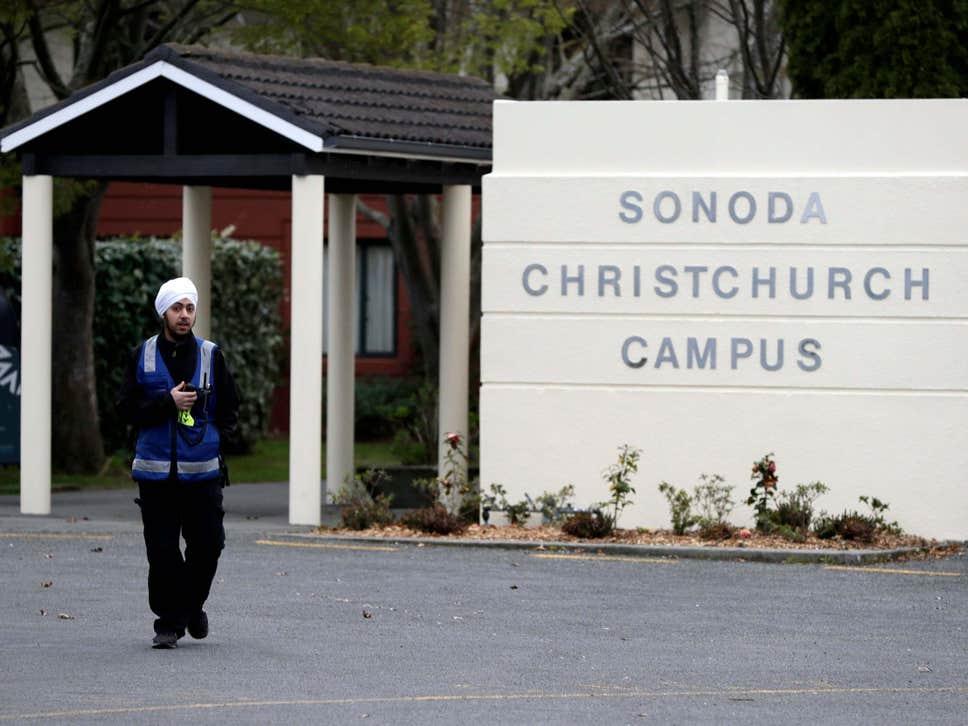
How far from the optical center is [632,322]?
16.9 meters

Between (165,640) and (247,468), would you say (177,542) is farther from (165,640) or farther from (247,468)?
(247,468)

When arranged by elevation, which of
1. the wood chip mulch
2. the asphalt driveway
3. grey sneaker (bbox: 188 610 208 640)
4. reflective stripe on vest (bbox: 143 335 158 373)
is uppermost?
reflective stripe on vest (bbox: 143 335 158 373)

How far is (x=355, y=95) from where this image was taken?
18125 millimetres

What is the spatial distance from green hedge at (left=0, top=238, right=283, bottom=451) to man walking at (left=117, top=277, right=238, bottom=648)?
39.2ft

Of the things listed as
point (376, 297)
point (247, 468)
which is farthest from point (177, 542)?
point (376, 297)

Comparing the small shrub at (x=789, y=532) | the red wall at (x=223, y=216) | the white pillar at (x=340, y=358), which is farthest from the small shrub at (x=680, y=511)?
the red wall at (x=223, y=216)

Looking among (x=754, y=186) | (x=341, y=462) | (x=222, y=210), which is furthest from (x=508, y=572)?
(x=222, y=210)

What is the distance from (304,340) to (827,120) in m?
4.37

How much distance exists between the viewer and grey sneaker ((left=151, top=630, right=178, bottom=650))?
1072cm

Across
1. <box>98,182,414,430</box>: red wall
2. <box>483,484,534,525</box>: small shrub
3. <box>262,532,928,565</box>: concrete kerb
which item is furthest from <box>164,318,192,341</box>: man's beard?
<box>98,182,414,430</box>: red wall

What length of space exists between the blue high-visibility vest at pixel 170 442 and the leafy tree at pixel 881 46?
9.25 metres

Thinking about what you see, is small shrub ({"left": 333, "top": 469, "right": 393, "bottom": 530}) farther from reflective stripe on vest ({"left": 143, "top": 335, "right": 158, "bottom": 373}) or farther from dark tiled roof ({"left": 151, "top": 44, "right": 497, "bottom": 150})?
reflective stripe on vest ({"left": 143, "top": 335, "right": 158, "bottom": 373})

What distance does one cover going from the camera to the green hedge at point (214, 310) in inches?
1008

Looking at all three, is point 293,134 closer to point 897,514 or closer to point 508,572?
point 508,572
